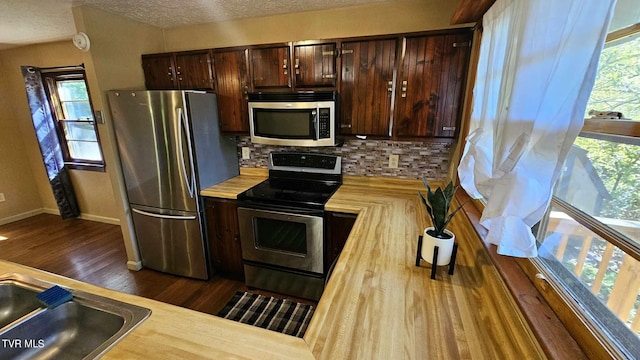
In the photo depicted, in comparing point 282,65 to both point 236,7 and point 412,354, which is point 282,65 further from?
point 412,354

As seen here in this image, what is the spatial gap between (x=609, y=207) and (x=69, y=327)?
1.76 m

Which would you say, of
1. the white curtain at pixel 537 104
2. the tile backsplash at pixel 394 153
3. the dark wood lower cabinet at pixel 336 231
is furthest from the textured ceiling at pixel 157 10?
the dark wood lower cabinet at pixel 336 231

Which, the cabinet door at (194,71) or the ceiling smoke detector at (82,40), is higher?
the ceiling smoke detector at (82,40)

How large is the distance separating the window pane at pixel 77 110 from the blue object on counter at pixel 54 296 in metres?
3.47

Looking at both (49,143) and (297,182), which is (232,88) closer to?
(297,182)

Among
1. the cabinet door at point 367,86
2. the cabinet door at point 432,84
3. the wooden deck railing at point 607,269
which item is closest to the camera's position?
the wooden deck railing at point 607,269

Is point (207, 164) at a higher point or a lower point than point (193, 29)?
lower

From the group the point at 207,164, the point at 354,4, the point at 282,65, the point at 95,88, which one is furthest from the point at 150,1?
the point at 354,4

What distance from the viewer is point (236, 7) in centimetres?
210

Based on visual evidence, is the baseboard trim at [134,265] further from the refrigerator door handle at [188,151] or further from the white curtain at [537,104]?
the white curtain at [537,104]

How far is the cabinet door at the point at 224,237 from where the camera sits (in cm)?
227

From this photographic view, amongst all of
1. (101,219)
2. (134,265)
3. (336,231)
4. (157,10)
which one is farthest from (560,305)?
(101,219)

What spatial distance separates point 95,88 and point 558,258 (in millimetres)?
3263

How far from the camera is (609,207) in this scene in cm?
67
